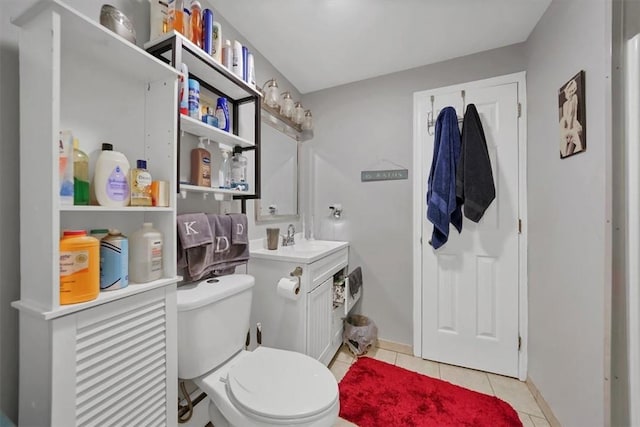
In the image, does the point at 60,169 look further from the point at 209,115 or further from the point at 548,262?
the point at 548,262

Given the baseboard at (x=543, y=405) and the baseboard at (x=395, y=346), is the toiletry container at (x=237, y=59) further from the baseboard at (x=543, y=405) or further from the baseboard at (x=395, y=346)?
the baseboard at (x=543, y=405)

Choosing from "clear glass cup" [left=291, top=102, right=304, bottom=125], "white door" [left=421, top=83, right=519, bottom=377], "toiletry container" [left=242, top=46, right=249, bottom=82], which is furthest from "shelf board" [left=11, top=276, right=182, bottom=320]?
"white door" [left=421, top=83, right=519, bottom=377]

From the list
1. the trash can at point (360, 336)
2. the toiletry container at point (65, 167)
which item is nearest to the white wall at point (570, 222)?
the trash can at point (360, 336)

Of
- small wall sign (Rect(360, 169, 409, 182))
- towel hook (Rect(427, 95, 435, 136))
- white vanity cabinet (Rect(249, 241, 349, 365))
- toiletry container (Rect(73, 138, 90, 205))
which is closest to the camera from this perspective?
toiletry container (Rect(73, 138, 90, 205))

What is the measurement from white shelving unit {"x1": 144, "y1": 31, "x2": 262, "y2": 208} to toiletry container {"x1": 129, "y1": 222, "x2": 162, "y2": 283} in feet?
0.86

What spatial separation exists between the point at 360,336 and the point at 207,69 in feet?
6.67

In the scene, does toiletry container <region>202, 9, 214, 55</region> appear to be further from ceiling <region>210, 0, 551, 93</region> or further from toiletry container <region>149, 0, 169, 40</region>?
ceiling <region>210, 0, 551, 93</region>

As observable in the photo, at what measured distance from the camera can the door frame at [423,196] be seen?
1669mm

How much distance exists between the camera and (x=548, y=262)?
140cm

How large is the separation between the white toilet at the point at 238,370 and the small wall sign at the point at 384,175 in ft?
4.43

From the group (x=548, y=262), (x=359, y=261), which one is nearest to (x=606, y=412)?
(x=548, y=262)

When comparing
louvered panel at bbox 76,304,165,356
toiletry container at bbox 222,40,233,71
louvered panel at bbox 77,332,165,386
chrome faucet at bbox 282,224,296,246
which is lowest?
louvered panel at bbox 77,332,165,386

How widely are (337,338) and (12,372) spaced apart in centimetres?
165

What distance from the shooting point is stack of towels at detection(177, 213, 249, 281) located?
1.09 meters
